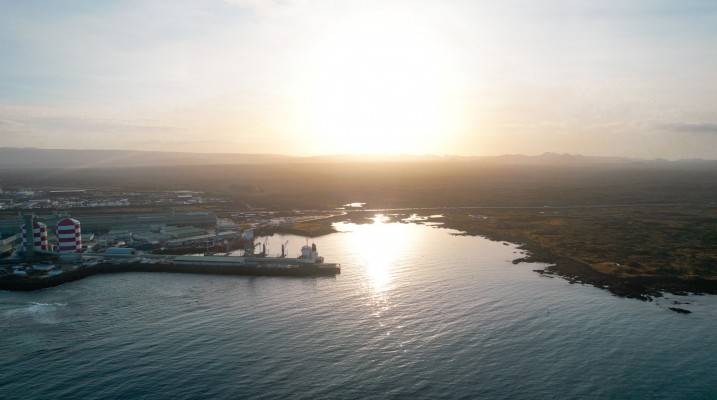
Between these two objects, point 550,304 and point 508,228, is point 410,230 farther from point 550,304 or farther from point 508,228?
point 550,304

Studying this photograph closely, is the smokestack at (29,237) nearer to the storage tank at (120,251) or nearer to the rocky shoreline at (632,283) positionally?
the storage tank at (120,251)

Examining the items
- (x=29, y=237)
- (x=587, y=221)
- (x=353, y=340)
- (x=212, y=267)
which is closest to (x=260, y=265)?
(x=212, y=267)

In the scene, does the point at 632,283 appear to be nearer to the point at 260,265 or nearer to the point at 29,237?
the point at 260,265

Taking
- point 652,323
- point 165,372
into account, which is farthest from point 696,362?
point 165,372

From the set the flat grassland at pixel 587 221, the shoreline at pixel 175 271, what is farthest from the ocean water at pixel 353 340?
the flat grassland at pixel 587 221

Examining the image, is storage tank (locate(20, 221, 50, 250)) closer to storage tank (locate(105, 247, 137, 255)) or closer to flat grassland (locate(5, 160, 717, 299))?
storage tank (locate(105, 247, 137, 255))

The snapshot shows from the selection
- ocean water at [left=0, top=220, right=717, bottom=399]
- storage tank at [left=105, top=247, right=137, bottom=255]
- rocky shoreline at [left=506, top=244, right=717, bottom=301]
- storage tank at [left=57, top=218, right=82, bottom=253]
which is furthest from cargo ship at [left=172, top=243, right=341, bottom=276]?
rocky shoreline at [left=506, top=244, right=717, bottom=301]
